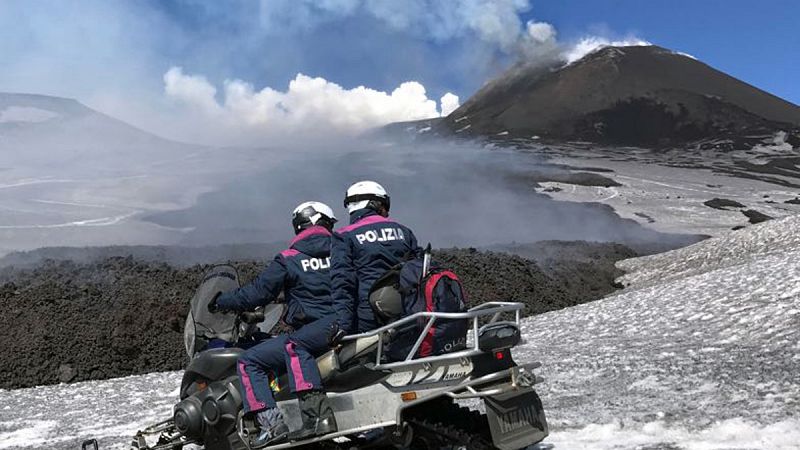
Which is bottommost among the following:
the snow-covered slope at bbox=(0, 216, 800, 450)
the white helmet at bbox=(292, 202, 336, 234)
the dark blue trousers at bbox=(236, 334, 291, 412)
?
the snow-covered slope at bbox=(0, 216, 800, 450)

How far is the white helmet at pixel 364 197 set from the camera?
5.44 m

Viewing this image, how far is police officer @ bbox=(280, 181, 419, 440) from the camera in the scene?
5.09 meters

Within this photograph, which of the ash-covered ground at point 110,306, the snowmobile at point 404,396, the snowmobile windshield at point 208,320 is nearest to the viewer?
the snowmobile at point 404,396

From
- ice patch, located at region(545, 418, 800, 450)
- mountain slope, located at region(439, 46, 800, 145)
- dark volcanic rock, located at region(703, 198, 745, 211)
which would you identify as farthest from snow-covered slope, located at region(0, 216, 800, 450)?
mountain slope, located at region(439, 46, 800, 145)

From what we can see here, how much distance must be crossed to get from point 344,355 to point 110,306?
1315 centimetres

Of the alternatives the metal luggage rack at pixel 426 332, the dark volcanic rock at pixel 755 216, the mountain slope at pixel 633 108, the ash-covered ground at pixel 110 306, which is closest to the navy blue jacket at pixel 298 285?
the metal luggage rack at pixel 426 332

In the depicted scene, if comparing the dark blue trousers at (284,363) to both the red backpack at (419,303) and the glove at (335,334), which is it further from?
the red backpack at (419,303)

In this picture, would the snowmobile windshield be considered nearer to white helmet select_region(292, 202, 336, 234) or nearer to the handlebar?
the handlebar

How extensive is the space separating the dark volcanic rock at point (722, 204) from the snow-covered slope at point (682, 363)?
32254 mm

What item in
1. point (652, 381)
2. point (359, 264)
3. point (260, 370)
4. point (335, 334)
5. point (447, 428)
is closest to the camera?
point (447, 428)

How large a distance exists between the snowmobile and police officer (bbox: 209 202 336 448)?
0.12m

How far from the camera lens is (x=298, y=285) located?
5578 mm

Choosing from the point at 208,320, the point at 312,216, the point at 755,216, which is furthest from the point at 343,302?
the point at 755,216

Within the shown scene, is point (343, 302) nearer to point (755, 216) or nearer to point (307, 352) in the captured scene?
point (307, 352)
